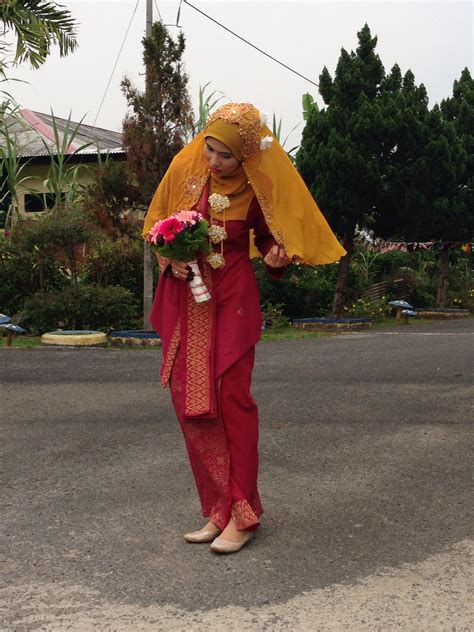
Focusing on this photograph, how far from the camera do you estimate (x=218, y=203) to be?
12.8ft

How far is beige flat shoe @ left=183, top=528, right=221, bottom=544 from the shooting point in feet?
12.7

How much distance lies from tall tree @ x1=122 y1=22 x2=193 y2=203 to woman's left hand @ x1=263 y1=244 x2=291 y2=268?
354 inches

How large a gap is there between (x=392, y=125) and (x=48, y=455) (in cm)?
1207

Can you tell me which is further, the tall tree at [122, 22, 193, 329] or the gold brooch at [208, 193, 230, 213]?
the tall tree at [122, 22, 193, 329]

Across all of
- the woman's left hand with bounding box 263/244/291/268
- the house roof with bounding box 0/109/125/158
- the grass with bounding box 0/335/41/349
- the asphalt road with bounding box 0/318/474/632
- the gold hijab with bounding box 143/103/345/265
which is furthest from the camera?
the house roof with bounding box 0/109/125/158

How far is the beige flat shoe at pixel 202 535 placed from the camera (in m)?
3.87

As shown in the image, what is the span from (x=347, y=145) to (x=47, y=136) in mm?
11307

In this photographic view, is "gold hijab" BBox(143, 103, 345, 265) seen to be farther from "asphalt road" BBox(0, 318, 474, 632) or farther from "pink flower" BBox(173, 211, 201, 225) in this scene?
"asphalt road" BBox(0, 318, 474, 632)

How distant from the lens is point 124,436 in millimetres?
6156

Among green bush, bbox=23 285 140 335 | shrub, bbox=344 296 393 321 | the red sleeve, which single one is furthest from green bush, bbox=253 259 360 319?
the red sleeve

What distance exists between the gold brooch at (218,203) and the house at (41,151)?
17014mm

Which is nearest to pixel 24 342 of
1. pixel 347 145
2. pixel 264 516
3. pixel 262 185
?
pixel 347 145

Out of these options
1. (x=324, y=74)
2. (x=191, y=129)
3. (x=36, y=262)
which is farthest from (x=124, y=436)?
(x=324, y=74)

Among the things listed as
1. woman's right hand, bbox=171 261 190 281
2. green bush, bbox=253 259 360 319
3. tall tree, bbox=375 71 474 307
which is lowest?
green bush, bbox=253 259 360 319
